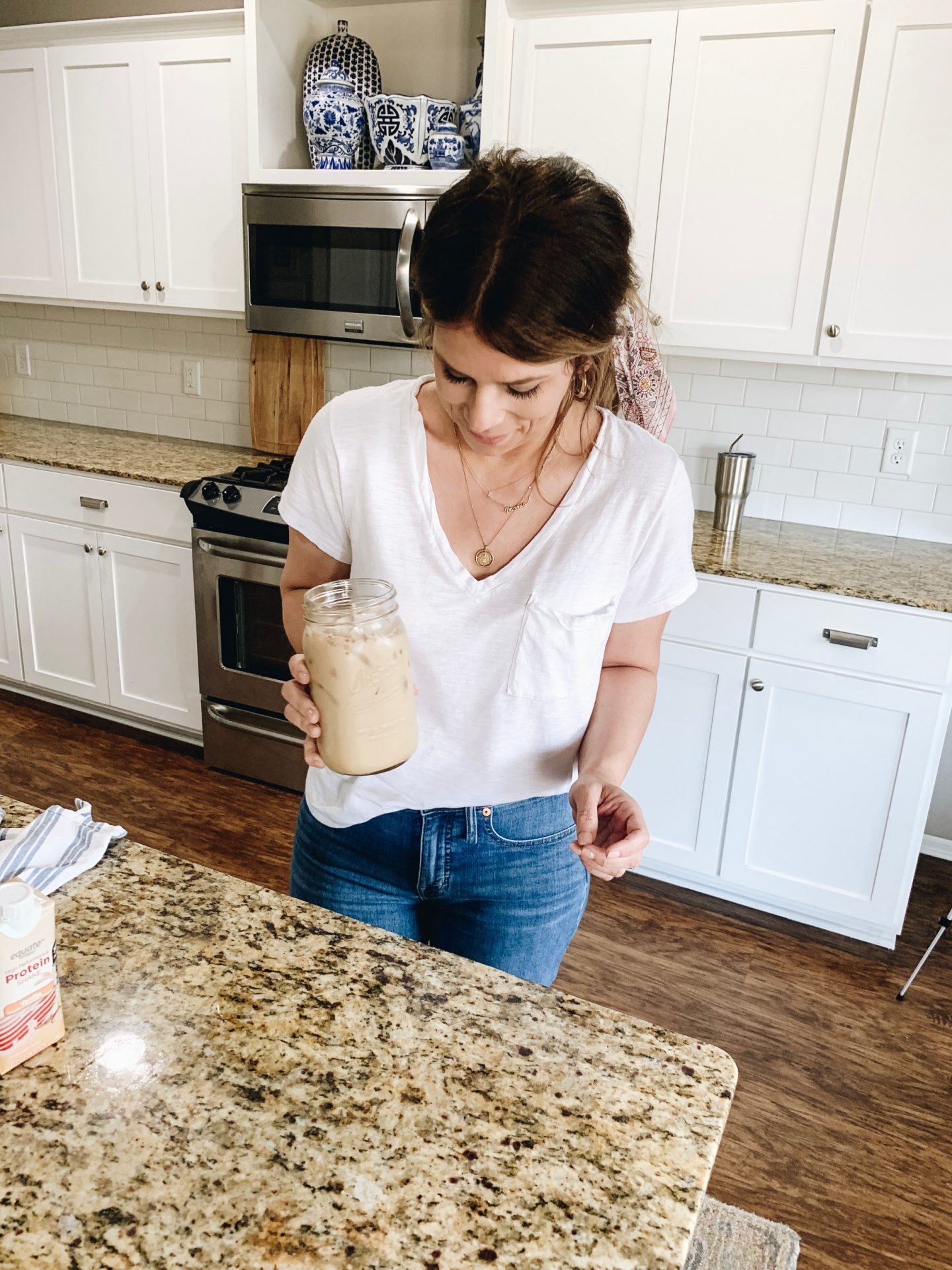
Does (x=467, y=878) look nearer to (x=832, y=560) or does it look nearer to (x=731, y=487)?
(x=832, y=560)

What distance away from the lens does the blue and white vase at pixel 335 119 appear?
9.09 ft

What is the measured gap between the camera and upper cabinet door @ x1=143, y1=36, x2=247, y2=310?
2859mm

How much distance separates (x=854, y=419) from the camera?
268cm

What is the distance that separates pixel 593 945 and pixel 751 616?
3.00 feet

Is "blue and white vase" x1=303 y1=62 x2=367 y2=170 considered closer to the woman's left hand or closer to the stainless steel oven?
the stainless steel oven

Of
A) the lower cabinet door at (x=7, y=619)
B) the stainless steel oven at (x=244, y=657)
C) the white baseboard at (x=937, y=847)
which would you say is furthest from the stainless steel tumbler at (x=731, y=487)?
the lower cabinet door at (x=7, y=619)

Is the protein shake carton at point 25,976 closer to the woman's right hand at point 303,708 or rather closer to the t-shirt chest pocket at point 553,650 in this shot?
the woman's right hand at point 303,708

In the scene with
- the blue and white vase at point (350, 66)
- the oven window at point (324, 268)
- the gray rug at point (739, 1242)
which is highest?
the blue and white vase at point (350, 66)

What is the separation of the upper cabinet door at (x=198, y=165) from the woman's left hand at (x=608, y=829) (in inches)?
99.9

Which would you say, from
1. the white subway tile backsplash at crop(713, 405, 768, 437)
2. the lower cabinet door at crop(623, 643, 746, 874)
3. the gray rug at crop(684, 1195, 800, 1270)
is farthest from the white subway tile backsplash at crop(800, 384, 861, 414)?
the gray rug at crop(684, 1195, 800, 1270)

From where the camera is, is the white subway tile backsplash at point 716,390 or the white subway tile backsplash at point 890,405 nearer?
the white subway tile backsplash at point 890,405

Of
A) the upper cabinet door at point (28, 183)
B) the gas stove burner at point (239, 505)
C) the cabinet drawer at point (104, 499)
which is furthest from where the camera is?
the upper cabinet door at point (28, 183)

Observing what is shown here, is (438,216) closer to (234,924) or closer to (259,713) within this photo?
(234,924)

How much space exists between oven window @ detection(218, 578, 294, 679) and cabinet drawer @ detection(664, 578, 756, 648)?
1184 millimetres
